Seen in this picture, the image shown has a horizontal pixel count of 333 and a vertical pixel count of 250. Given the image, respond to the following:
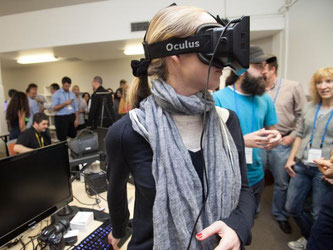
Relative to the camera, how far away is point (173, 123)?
0.71 metres

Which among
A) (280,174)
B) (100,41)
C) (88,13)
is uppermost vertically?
(88,13)

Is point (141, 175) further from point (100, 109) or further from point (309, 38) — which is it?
point (100, 109)

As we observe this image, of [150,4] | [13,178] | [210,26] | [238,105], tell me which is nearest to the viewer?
[210,26]

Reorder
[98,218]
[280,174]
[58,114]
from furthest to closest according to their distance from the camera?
[58,114] < [280,174] < [98,218]

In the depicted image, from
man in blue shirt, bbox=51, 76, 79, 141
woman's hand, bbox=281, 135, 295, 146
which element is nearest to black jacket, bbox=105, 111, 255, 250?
woman's hand, bbox=281, 135, 295, 146

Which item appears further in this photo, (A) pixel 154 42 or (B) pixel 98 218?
(B) pixel 98 218

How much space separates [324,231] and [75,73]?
7.78m

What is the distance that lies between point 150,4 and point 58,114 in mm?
3050

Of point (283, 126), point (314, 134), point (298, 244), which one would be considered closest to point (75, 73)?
point (283, 126)

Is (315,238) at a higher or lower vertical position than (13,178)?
lower

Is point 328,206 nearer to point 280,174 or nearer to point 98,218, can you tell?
A: point 280,174

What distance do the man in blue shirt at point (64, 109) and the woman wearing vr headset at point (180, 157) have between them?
484 cm

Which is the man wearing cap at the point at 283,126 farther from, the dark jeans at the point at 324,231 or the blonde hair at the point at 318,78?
the dark jeans at the point at 324,231

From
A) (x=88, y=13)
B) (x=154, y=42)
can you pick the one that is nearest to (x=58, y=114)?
(x=88, y=13)
